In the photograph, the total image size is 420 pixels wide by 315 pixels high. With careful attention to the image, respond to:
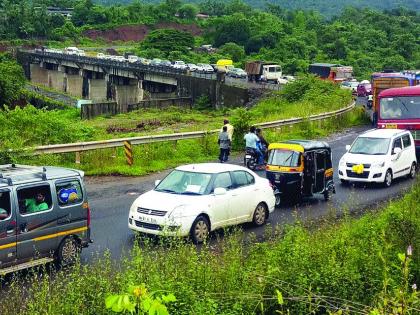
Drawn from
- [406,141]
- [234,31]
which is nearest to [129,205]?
[406,141]

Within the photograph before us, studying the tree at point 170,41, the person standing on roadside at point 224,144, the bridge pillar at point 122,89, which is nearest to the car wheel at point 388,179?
the person standing on roadside at point 224,144

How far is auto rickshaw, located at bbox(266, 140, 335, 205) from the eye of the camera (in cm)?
1867

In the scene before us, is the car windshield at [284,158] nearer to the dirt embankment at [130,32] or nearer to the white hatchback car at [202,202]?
the white hatchback car at [202,202]

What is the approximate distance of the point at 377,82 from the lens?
121ft

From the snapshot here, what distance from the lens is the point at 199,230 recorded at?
47.6 feet

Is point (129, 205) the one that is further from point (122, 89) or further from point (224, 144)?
point (122, 89)

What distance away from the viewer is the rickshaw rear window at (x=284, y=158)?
61.5ft

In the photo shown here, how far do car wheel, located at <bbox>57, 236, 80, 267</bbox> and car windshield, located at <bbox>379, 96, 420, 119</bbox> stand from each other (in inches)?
707

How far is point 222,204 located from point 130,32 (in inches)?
5445

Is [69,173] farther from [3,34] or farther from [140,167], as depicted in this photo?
[3,34]

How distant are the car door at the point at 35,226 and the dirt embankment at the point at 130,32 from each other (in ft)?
449

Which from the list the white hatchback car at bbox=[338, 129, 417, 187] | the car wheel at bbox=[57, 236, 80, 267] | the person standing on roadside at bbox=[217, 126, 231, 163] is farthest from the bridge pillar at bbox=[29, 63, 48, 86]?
the car wheel at bbox=[57, 236, 80, 267]

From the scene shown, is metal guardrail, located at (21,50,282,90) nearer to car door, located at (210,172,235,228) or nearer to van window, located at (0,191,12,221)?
car door, located at (210,172,235,228)

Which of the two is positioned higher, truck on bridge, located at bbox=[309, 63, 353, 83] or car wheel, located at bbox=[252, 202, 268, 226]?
car wheel, located at bbox=[252, 202, 268, 226]
